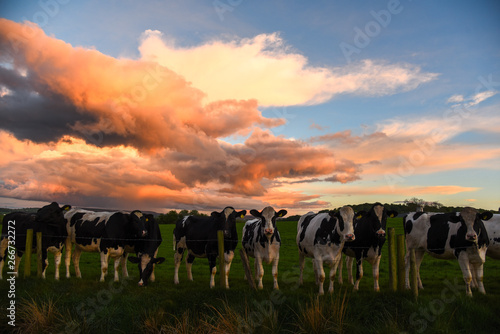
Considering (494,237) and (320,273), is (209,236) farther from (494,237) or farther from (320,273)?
(494,237)

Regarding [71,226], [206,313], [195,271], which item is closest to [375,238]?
[206,313]

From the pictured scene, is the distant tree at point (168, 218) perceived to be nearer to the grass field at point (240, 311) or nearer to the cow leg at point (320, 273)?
the grass field at point (240, 311)

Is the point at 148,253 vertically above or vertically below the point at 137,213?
below

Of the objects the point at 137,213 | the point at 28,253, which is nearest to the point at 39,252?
the point at 28,253

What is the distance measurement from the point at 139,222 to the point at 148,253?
1253 mm

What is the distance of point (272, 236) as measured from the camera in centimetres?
1227

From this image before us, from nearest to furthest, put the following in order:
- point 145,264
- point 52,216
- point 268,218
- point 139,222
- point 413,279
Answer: point 413,279
point 268,218
point 145,264
point 139,222
point 52,216

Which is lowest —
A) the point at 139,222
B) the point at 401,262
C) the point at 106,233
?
the point at 401,262

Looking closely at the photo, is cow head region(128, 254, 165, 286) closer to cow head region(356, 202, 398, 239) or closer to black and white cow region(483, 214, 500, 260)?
cow head region(356, 202, 398, 239)

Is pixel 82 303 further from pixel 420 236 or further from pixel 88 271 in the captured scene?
pixel 420 236

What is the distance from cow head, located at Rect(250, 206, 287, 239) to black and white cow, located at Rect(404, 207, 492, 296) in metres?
4.67

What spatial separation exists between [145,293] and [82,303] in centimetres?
167

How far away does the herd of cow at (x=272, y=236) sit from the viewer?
11.4m

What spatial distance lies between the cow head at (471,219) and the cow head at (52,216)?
1427 cm
